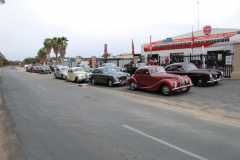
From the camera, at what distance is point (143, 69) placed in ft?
44.9

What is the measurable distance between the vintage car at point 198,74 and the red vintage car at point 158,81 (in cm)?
217

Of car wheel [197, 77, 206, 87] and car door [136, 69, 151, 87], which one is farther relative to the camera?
car wheel [197, 77, 206, 87]

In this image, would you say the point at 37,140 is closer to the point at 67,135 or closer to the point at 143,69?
the point at 67,135

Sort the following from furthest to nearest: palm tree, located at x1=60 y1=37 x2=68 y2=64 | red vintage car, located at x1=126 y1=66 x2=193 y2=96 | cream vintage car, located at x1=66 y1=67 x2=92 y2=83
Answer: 1. palm tree, located at x1=60 y1=37 x2=68 y2=64
2. cream vintage car, located at x1=66 y1=67 x2=92 y2=83
3. red vintage car, located at x1=126 y1=66 x2=193 y2=96

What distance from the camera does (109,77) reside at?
16.9 m

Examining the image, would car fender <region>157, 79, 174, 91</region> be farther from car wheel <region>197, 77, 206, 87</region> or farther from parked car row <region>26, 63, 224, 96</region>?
car wheel <region>197, 77, 206, 87</region>

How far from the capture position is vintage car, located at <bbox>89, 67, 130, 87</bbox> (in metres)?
16.6

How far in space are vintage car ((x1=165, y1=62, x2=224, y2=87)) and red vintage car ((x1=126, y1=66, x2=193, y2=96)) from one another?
85.3 inches

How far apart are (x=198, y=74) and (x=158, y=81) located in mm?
3485

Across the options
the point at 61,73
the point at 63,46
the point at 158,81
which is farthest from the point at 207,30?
the point at 63,46

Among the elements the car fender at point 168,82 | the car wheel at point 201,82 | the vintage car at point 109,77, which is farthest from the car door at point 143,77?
the car wheel at point 201,82

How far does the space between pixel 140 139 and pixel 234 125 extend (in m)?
3.19

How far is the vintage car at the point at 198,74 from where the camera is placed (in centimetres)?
1398

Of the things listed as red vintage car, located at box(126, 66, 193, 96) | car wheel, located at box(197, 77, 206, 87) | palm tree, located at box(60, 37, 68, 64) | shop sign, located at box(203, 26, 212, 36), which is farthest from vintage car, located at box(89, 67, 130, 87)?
palm tree, located at box(60, 37, 68, 64)
